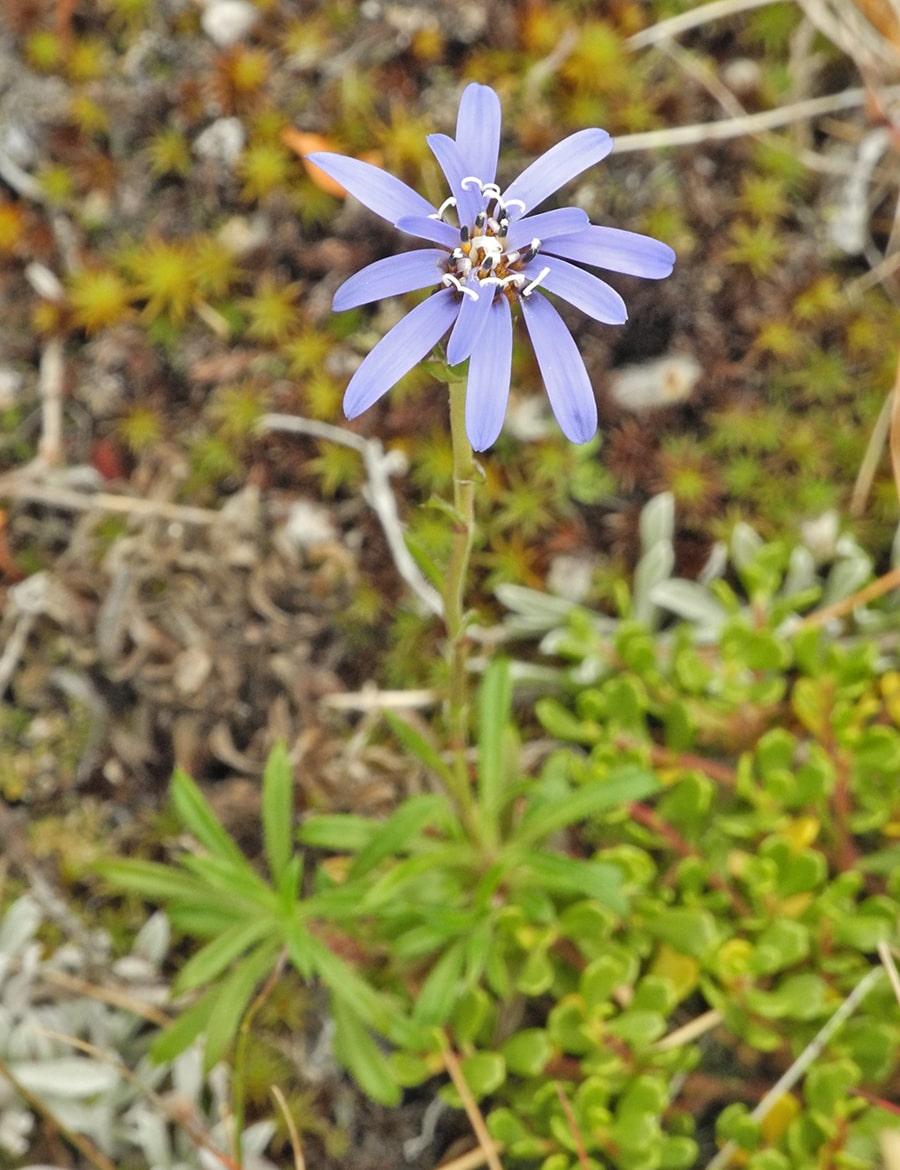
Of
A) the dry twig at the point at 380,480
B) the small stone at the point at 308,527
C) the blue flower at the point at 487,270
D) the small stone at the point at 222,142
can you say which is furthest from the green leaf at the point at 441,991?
the small stone at the point at 222,142

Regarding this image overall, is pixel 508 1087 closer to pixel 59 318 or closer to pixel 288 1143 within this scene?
pixel 288 1143

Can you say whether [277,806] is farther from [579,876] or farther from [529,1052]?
[529,1052]

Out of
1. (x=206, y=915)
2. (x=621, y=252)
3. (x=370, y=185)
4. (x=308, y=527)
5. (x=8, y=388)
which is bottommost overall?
(x=206, y=915)

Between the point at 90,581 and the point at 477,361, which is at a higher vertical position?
the point at 477,361

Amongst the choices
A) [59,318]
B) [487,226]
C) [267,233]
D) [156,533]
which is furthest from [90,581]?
[487,226]

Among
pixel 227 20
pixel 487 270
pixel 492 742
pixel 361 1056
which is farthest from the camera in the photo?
pixel 227 20

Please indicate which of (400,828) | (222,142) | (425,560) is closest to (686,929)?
(400,828)

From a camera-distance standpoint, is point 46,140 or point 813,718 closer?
point 813,718
